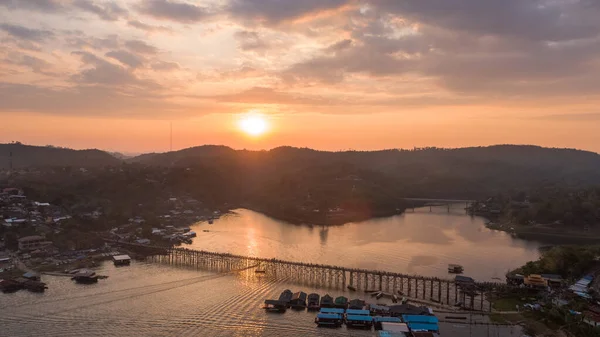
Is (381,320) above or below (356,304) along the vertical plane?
below

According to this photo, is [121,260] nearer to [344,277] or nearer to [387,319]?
[344,277]

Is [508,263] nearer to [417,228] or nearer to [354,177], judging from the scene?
[417,228]

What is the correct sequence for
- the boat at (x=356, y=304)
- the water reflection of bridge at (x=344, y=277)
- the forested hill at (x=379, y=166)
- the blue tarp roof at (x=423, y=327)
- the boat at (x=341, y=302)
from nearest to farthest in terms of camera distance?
the blue tarp roof at (x=423, y=327) → the boat at (x=356, y=304) → the boat at (x=341, y=302) → the water reflection of bridge at (x=344, y=277) → the forested hill at (x=379, y=166)

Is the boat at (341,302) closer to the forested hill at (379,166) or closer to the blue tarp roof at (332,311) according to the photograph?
the blue tarp roof at (332,311)

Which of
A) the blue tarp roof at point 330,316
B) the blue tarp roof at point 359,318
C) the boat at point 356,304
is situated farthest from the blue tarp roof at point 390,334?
the boat at point 356,304

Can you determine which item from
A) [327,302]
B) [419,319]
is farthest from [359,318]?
[419,319]

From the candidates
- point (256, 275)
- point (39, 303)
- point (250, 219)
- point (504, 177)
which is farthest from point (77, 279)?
point (504, 177)

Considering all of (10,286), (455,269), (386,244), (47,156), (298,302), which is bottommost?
(10,286)
